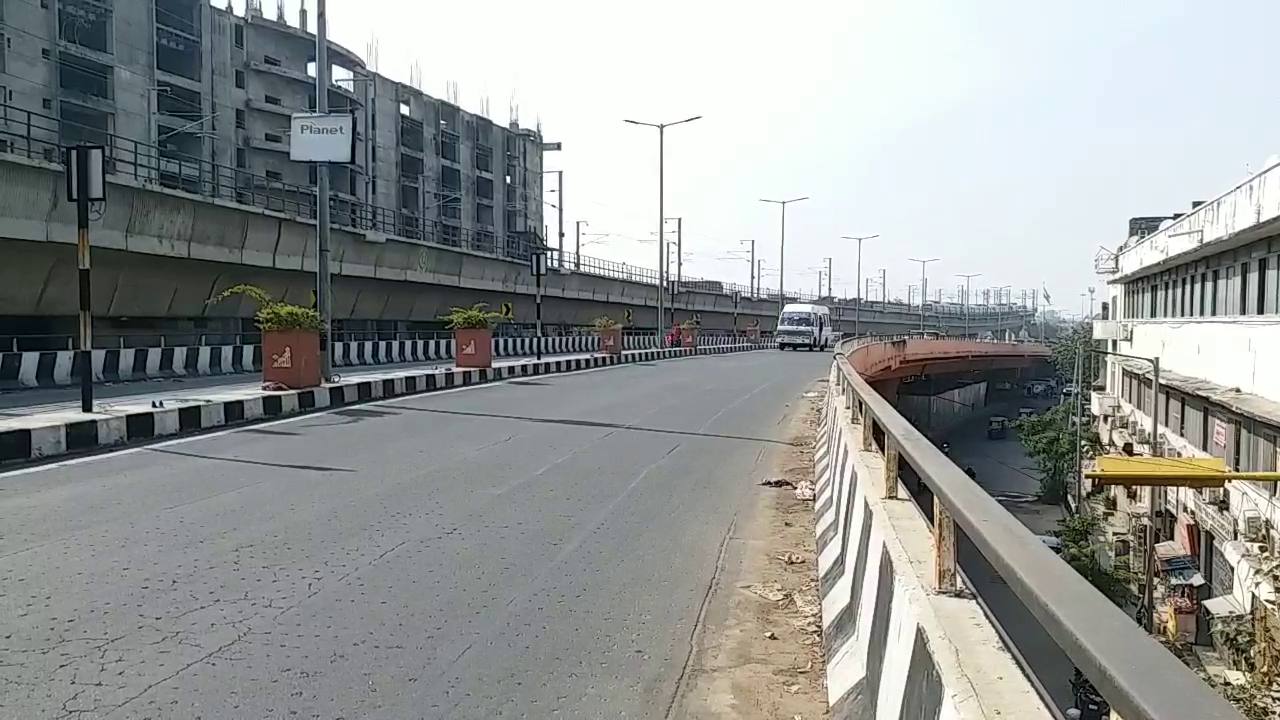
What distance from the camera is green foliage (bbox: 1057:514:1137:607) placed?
21156mm

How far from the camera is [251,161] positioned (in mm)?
54125

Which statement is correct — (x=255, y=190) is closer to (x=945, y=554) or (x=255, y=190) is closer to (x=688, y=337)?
(x=688, y=337)

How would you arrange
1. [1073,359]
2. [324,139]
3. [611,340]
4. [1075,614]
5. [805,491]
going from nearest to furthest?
[1075,614] < [805,491] < [324,139] < [611,340] < [1073,359]

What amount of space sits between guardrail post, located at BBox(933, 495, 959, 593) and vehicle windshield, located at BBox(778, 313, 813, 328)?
5895 centimetres

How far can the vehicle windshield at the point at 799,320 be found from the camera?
61.7 m

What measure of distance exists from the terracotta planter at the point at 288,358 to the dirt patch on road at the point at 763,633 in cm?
1056

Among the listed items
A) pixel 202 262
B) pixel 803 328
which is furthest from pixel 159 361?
pixel 803 328

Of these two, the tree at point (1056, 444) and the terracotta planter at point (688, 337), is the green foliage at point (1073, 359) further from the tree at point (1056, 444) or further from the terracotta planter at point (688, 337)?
the terracotta planter at point (688, 337)

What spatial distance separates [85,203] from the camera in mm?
13117

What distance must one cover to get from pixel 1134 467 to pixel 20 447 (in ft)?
41.4

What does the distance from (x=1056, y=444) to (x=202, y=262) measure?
35.0 m

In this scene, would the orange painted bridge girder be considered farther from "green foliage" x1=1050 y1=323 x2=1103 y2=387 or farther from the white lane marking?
the white lane marking

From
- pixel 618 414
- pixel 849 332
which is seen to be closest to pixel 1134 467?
pixel 618 414

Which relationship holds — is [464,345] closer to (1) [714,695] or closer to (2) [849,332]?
(1) [714,695]
